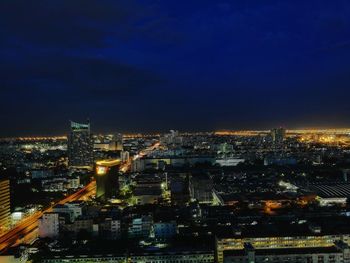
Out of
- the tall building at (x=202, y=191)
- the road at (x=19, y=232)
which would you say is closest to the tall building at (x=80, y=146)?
the tall building at (x=202, y=191)

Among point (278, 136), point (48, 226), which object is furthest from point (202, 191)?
point (278, 136)

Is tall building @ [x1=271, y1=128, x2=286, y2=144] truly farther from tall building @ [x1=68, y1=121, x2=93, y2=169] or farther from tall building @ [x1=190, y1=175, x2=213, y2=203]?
tall building @ [x1=190, y1=175, x2=213, y2=203]

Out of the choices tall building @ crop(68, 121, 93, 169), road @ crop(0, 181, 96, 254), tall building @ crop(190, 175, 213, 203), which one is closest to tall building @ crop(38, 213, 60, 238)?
road @ crop(0, 181, 96, 254)

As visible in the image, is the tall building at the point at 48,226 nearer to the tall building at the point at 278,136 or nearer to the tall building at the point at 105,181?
the tall building at the point at 105,181

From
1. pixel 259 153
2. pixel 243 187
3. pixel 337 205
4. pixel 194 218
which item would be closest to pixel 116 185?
pixel 243 187

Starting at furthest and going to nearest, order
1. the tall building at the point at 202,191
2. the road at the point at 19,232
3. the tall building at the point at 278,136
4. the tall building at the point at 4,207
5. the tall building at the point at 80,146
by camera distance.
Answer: the tall building at the point at 278,136 → the tall building at the point at 80,146 → the tall building at the point at 202,191 → the tall building at the point at 4,207 → the road at the point at 19,232

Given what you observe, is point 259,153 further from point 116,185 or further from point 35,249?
point 35,249

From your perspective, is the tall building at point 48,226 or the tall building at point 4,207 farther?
the tall building at point 4,207

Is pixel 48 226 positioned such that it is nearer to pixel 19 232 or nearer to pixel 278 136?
pixel 19 232
